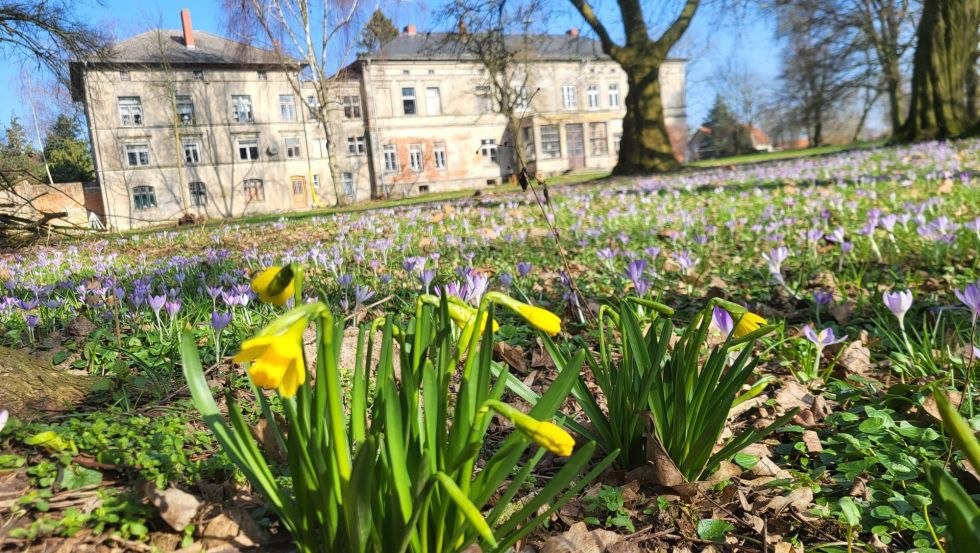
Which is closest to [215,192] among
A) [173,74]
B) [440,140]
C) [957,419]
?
[173,74]

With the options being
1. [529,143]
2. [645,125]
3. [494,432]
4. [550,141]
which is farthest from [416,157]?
[494,432]

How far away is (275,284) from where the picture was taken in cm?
76

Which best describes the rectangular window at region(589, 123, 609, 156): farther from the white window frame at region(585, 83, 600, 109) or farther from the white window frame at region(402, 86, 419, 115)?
the white window frame at region(402, 86, 419, 115)

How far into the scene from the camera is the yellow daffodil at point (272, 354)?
668 mm

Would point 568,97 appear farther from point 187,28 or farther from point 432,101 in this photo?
point 187,28

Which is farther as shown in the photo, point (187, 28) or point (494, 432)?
point (187, 28)

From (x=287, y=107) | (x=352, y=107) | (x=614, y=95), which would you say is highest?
(x=614, y=95)

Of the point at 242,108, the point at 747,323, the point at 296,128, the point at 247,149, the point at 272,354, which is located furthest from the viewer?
the point at 296,128

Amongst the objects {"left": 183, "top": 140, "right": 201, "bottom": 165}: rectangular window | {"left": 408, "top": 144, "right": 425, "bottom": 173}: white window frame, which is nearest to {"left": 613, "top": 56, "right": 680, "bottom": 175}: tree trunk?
{"left": 408, "top": 144, "right": 425, "bottom": 173}: white window frame

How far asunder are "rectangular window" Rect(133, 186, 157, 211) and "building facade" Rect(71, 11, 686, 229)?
2.5 inches

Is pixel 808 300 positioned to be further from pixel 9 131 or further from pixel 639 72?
pixel 639 72

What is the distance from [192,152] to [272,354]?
36.7 m

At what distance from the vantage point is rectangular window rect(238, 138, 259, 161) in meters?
33.5

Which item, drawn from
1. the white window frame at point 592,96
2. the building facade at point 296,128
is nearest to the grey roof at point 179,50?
the building facade at point 296,128
